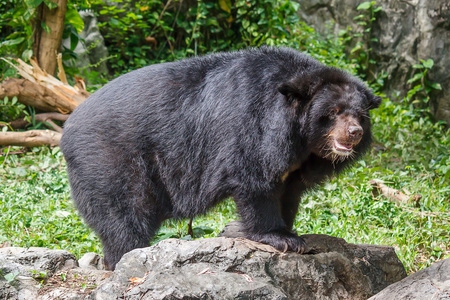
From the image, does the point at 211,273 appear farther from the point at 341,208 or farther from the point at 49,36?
the point at 49,36

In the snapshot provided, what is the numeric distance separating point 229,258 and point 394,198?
2907 millimetres

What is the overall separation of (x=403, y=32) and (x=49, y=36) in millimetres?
5728

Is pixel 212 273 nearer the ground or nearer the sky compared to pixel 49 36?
nearer the ground

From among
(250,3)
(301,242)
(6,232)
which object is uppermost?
(250,3)

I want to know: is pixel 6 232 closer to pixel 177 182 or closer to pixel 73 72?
pixel 177 182

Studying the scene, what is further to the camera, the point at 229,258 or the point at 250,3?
the point at 250,3

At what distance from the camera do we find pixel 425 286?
302cm

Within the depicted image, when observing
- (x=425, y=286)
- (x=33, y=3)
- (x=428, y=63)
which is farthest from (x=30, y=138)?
(x=428, y=63)

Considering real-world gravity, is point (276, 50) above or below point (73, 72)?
above

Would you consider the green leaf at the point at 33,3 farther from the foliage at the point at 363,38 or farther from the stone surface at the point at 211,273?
the foliage at the point at 363,38

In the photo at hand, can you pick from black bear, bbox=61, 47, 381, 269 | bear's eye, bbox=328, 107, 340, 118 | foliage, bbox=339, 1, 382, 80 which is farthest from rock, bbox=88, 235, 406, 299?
foliage, bbox=339, 1, 382, 80

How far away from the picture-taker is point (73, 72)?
24.6ft

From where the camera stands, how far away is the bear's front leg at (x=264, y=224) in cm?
339

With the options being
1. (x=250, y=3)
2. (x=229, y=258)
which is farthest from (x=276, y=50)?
(x=250, y=3)
